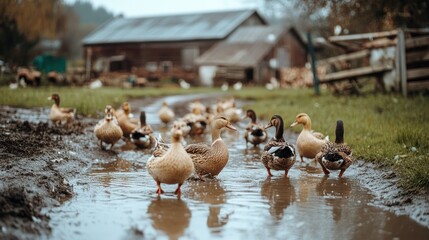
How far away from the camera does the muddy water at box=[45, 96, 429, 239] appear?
5402 millimetres

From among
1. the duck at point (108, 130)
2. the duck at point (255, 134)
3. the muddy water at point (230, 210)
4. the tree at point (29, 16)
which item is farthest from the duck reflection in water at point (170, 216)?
the tree at point (29, 16)

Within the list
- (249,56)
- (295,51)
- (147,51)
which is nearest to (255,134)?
(249,56)

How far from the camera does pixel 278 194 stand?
7145mm

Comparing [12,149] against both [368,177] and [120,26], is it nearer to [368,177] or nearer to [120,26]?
[368,177]

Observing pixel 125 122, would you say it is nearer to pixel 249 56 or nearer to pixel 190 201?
pixel 190 201

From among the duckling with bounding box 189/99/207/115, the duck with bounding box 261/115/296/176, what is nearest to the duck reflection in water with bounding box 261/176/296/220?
the duck with bounding box 261/115/296/176

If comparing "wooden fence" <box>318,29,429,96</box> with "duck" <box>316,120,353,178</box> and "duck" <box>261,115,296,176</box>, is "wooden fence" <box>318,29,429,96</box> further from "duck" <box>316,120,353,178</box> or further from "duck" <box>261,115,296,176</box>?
"duck" <box>261,115,296,176</box>

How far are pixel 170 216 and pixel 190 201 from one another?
0.73m

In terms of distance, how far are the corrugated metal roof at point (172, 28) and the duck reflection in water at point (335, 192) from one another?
37.8 metres

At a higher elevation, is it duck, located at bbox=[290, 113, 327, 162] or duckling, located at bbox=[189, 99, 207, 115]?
duckling, located at bbox=[189, 99, 207, 115]

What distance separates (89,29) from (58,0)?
5786 centimetres

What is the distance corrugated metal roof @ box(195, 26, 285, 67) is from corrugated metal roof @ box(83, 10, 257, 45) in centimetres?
106

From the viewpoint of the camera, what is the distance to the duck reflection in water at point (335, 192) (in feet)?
21.1

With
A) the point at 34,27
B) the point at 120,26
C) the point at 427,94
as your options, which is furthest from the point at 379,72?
the point at 120,26
